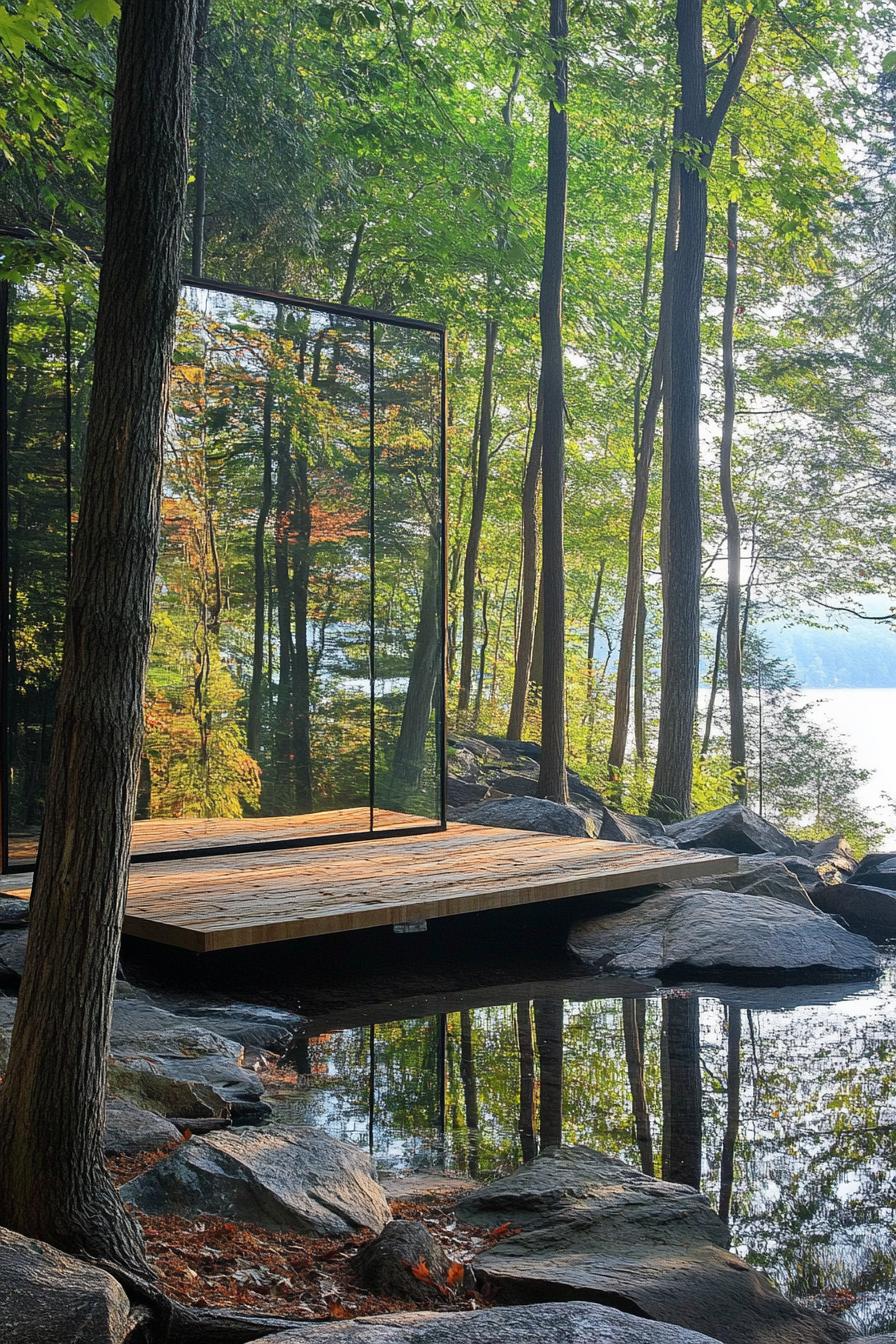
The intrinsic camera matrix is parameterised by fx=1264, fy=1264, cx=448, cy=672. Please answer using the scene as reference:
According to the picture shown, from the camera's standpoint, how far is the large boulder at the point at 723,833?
1163 cm

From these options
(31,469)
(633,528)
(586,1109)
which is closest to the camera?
(586,1109)

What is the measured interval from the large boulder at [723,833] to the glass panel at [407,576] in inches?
131

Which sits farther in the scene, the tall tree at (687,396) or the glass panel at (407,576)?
the tall tree at (687,396)

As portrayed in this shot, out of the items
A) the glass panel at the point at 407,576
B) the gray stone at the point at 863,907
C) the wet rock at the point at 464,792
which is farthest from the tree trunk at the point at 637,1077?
the wet rock at the point at 464,792

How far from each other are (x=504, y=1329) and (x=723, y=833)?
9.77m

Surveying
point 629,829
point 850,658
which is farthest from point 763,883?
point 850,658

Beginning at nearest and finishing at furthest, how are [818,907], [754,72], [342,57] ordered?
1. [818,907]
2. [342,57]
3. [754,72]

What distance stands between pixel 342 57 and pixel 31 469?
825cm

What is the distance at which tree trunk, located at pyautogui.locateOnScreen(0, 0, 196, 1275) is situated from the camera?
105 inches

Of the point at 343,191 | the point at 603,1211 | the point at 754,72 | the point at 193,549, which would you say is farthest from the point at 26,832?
the point at 754,72

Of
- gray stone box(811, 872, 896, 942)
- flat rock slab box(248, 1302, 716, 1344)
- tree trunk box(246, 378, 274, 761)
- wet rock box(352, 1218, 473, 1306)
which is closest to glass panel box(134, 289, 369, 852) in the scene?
tree trunk box(246, 378, 274, 761)

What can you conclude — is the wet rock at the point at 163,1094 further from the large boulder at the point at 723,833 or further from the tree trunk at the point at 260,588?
the large boulder at the point at 723,833

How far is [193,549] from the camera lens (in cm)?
772

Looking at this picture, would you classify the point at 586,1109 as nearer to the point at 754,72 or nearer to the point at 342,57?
the point at 342,57
